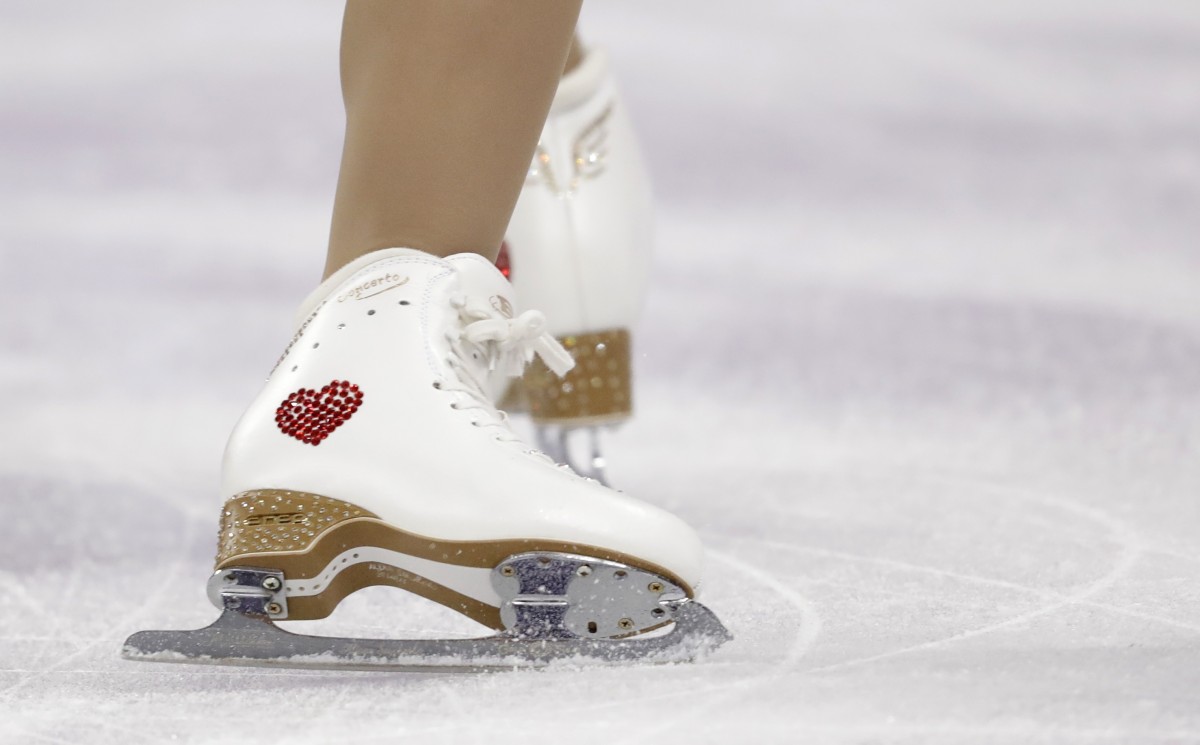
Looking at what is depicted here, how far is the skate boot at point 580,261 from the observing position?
39.8 inches

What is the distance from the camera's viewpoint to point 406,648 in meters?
0.60

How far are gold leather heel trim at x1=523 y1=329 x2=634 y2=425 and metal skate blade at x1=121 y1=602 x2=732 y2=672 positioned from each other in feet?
1.32

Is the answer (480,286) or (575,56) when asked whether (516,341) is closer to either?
(480,286)

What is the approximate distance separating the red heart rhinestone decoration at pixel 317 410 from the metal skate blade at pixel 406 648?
0.08 metres

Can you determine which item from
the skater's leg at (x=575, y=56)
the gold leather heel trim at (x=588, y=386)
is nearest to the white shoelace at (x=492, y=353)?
the gold leather heel trim at (x=588, y=386)

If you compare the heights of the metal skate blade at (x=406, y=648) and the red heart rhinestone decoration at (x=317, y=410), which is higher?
the red heart rhinestone decoration at (x=317, y=410)

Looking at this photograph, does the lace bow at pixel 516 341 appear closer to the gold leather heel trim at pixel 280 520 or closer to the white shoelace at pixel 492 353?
the white shoelace at pixel 492 353

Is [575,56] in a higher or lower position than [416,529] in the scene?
higher

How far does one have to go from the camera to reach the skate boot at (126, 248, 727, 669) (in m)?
0.60

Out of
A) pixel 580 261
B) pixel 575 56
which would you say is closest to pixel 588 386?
pixel 580 261

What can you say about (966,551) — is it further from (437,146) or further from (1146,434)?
(1146,434)

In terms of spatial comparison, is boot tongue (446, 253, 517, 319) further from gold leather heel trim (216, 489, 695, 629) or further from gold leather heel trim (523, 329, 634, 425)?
gold leather heel trim (523, 329, 634, 425)

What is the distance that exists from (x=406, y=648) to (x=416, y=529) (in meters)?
0.05

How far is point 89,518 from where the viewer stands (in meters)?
1.09
